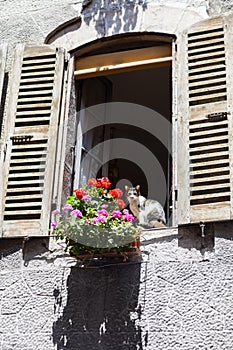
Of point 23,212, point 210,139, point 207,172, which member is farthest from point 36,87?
point 207,172

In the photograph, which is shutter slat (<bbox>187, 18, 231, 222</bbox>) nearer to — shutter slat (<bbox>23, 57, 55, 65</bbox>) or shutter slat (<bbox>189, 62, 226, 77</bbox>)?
shutter slat (<bbox>189, 62, 226, 77</bbox>)

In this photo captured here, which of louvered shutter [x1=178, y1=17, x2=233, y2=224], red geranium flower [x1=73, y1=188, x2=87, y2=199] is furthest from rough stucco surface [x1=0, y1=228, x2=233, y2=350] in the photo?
red geranium flower [x1=73, y1=188, x2=87, y2=199]

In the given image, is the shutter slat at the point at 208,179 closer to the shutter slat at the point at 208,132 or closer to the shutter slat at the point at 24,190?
the shutter slat at the point at 208,132

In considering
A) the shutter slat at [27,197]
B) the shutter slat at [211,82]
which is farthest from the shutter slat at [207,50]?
the shutter slat at [27,197]

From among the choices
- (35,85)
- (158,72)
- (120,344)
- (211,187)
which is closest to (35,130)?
(35,85)

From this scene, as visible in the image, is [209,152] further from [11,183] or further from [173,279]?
[11,183]

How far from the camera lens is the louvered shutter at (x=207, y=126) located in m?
5.17

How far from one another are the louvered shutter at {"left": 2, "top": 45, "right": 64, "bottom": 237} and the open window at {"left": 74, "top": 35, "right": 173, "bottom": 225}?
1.17ft

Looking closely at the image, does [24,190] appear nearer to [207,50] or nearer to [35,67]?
[35,67]

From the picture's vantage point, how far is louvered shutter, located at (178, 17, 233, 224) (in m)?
5.17

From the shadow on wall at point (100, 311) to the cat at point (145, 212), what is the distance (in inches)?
24.9

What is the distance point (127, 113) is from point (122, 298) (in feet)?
10.6

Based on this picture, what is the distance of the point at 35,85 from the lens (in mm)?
6098

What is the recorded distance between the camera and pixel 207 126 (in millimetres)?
5434
